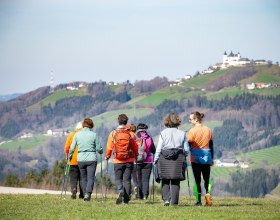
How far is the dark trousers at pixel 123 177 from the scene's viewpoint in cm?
1972

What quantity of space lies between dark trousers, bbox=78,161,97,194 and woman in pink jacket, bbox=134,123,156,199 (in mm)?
1818

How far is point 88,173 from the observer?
21.0 m

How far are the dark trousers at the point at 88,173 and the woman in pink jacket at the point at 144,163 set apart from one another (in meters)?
1.82

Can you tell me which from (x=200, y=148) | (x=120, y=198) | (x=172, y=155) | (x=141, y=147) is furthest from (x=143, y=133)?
(x=172, y=155)

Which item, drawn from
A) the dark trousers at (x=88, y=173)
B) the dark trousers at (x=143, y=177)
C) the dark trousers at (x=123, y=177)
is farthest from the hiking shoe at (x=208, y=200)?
the dark trousers at (x=143, y=177)

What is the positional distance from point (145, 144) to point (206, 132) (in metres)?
3.43

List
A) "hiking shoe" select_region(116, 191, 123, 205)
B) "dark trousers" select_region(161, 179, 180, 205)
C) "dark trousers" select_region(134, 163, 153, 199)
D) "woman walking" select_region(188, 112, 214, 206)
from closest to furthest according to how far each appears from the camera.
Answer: "dark trousers" select_region(161, 179, 180, 205) < "woman walking" select_region(188, 112, 214, 206) < "hiking shoe" select_region(116, 191, 123, 205) < "dark trousers" select_region(134, 163, 153, 199)

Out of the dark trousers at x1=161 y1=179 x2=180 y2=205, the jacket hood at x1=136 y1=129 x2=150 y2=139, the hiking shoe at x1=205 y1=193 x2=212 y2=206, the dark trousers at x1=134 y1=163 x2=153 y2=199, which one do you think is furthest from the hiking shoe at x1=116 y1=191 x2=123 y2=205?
the dark trousers at x1=134 y1=163 x2=153 y2=199

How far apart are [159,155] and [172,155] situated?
350mm

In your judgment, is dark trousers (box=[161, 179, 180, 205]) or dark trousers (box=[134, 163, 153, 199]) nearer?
dark trousers (box=[161, 179, 180, 205])

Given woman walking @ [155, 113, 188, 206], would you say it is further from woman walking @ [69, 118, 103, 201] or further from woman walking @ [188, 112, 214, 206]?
woman walking @ [69, 118, 103, 201]

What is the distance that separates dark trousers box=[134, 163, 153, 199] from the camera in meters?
22.9

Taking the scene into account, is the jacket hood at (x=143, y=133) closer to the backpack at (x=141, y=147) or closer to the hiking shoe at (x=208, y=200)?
the backpack at (x=141, y=147)

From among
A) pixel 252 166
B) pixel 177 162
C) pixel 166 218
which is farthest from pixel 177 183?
pixel 252 166
